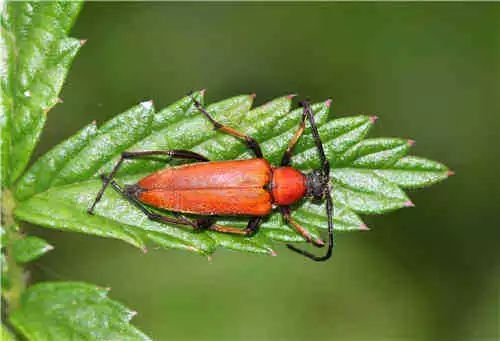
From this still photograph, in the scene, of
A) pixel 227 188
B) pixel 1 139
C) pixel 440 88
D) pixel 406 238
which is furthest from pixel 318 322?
pixel 1 139

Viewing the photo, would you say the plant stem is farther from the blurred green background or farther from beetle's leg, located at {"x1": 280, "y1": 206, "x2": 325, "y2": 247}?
beetle's leg, located at {"x1": 280, "y1": 206, "x2": 325, "y2": 247}

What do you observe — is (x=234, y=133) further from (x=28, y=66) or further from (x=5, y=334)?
(x=5, y=334)

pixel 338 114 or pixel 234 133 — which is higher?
pixel 234 133

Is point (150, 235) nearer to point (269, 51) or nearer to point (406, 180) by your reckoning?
point (406, 180)

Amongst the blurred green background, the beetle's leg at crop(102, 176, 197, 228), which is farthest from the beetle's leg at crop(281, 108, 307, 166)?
the blurred green background

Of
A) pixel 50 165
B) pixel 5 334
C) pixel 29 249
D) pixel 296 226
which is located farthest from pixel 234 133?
pixel 5 334
